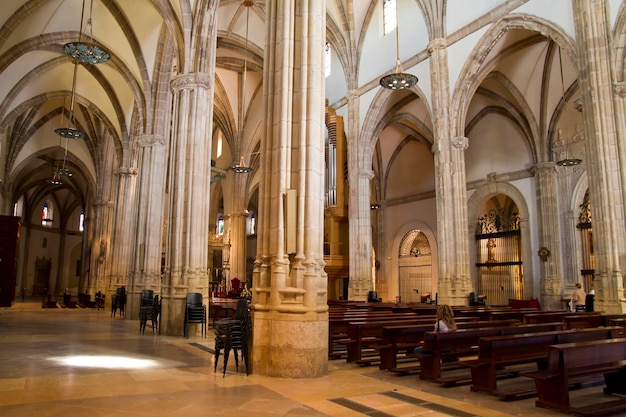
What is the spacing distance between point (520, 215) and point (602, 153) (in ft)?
33.8

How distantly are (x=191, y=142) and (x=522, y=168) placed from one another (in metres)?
15.8

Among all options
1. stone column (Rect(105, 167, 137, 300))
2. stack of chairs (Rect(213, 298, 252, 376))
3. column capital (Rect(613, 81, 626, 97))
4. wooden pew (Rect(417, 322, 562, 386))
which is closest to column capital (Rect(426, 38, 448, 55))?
column capital (Rect(613, 81, 626, 97))

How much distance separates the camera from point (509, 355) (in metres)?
6.14

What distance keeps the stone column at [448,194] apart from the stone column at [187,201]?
8.05 metres

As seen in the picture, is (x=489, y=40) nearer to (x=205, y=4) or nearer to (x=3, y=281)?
(x=205, y=4)

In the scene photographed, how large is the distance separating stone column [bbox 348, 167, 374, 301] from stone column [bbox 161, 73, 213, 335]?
881 cm

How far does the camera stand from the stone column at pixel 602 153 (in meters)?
11.8

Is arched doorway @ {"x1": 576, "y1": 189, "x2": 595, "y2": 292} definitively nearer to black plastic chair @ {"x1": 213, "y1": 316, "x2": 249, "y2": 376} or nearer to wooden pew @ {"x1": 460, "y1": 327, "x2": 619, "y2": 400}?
wooden pew @ {"x1": 460, "y1": 327, "x2": 619, "y2": 400}

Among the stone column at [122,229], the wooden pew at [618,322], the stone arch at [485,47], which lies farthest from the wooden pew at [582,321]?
the stone column at [122,229]

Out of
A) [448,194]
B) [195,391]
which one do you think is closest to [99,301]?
[448,194]

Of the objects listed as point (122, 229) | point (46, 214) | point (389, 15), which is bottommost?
point (122, 229)

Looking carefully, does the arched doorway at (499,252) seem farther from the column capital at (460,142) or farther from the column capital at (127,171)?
the column capital at (127,171)

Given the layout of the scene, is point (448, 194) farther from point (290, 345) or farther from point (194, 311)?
point (290, 345)

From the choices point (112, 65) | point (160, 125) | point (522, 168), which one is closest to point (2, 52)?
point (112, 65)
